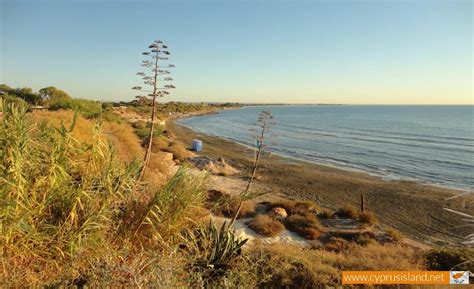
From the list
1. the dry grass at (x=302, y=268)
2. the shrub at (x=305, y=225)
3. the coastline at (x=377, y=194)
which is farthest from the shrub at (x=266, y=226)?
the dry grass at (x=302, y=268)

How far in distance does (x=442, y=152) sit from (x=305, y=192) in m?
23.7

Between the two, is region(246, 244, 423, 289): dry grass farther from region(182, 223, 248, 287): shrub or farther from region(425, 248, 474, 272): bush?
region(425, 248, 474, 272): bush

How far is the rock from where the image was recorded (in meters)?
13.2

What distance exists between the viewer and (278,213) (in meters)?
13.3

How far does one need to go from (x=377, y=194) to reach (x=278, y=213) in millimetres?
8779

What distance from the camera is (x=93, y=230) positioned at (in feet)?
12.3

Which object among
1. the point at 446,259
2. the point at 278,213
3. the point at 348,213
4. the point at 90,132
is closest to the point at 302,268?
the point at 446,259

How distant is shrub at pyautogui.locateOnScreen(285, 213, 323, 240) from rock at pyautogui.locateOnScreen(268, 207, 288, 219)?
0.39m

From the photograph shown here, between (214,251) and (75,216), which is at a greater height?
(75,216)

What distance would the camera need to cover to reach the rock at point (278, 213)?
13.2 metres

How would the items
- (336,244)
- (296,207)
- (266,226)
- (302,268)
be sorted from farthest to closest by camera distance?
(296,207), (266,226), (336,244), (302,268)

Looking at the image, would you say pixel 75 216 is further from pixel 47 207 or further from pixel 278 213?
pixel 278 213

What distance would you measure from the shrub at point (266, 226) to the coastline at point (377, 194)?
1.87 m

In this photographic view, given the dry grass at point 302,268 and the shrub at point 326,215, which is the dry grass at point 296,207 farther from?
the dry grass at point 302,268
